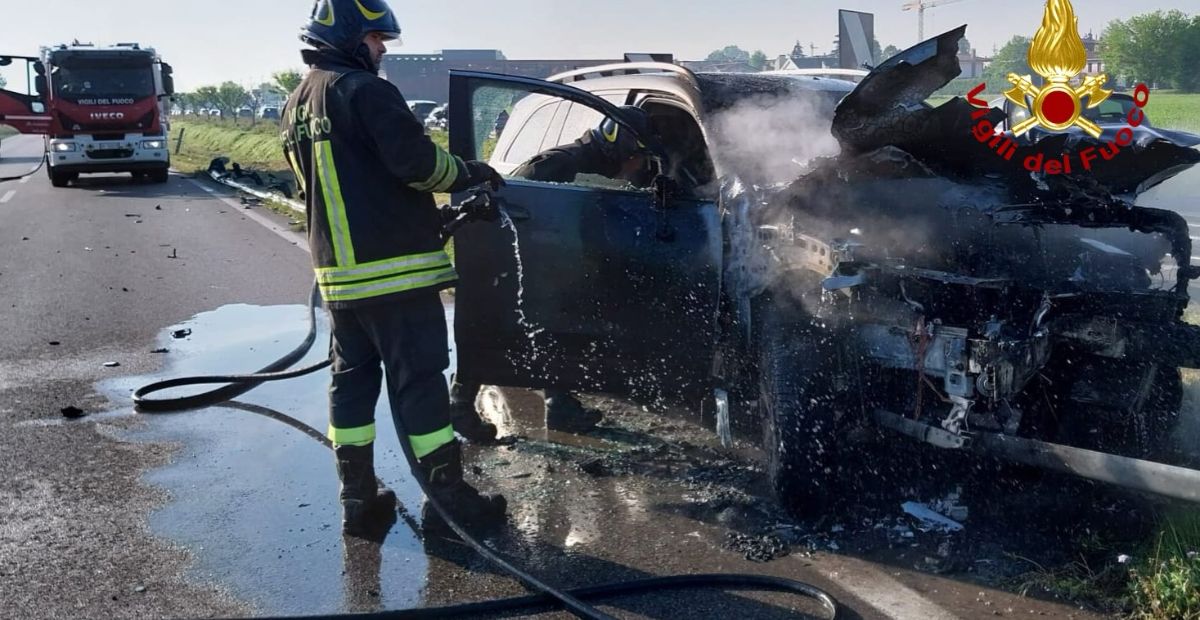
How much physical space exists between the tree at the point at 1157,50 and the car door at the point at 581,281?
654 inches

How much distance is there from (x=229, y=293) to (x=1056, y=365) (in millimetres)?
7120

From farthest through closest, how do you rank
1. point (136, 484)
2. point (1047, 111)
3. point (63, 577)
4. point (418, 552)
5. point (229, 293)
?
point (229, 293), point (1047, 111), point (136, 484), point (418, 552), point (63, 577)

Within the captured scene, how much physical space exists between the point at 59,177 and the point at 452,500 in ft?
70.3

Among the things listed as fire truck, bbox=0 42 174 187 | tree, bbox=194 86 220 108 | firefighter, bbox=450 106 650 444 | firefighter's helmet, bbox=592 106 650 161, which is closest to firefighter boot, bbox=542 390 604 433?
firefighter, bbox=450 106 650 444

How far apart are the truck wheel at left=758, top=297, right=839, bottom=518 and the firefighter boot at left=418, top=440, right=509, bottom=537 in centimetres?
108

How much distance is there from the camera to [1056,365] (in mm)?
3986

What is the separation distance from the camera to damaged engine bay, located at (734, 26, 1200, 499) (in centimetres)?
356

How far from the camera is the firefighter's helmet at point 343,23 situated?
388cm

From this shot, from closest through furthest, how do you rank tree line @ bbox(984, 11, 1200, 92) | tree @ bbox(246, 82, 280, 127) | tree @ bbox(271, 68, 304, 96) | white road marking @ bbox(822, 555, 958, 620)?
white road marking @ bbox(822, 555, 958, 620)
tree line @ bbox(984, 11, 1200, 92)
tree @ bbox(271, 68, 304, 96)
tree @ bbox(246, 82, 280, 127)

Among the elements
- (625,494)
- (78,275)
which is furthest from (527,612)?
(78,275)

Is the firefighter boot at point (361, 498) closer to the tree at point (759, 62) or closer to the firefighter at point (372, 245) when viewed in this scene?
the firefighter at point (372, 245)

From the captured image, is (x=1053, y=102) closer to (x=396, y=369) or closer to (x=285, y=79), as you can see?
(x=396, y=369)

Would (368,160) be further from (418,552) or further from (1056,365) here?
(1056,365)

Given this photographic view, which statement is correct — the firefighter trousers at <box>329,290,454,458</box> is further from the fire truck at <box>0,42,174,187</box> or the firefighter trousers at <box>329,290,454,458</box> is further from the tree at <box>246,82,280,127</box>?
the tree at <box>246,82,280,127</box>
